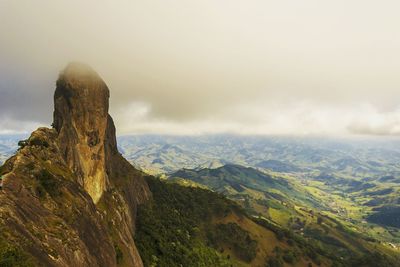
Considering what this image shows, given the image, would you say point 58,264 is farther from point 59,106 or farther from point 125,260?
point 59,106

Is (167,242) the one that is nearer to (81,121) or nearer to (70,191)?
(81,121)

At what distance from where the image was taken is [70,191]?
80.1 meters

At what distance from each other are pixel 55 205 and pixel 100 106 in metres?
59.6

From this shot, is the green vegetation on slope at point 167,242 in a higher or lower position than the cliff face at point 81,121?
lower

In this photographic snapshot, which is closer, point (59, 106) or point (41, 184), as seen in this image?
point (41, 184)

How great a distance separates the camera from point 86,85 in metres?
116

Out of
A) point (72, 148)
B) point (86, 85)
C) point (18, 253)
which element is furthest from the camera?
point (86, 85)

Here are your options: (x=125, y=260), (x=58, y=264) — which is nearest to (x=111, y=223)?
(x=125, y=260)

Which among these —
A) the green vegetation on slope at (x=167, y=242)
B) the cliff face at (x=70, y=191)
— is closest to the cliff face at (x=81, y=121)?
the cliff face at (x=70, y=191)

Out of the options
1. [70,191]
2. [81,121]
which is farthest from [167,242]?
[70,191]

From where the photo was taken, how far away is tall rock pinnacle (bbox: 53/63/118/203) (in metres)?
109

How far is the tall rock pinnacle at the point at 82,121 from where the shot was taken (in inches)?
4274

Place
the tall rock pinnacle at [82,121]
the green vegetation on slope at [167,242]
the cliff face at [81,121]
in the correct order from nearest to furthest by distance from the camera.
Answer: the cliff face at [81,121] < the tall rock pinnacle at [82,121] < the green vegetation on slope at [167,242]

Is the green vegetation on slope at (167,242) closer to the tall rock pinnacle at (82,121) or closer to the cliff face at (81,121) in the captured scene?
the cliff face at (81,121)
